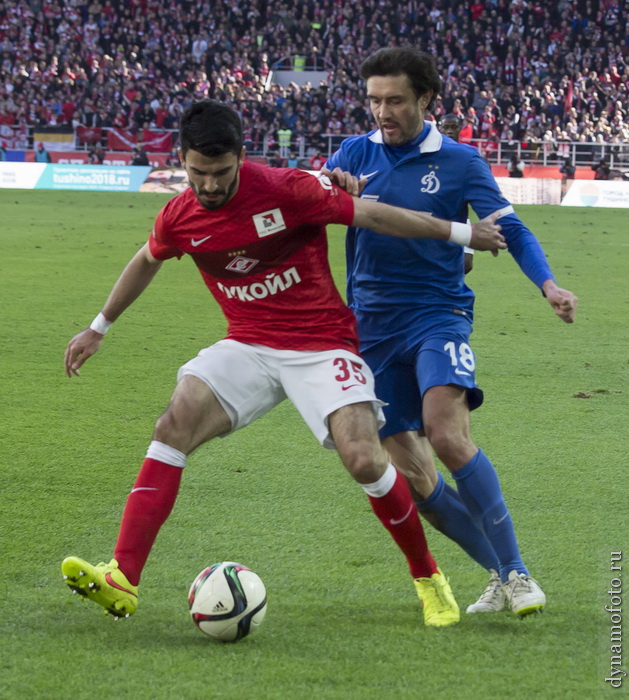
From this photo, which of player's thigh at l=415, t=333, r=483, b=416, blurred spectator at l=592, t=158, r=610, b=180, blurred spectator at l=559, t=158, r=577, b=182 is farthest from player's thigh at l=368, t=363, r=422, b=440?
blurred spectator at l=592, t=158, r=610, b=180

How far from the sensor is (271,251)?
374 centimetres

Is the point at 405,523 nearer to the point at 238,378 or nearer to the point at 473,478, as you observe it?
the point at 473,478

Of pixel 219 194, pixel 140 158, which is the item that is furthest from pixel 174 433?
pixel 140 158

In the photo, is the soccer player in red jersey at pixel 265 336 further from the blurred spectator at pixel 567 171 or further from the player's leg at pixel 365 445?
the blurred spectator at pixel 567 171

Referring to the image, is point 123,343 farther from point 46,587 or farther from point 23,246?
point 23,246

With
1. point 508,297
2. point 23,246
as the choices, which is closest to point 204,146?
point 508,297

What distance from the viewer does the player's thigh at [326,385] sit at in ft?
11.8

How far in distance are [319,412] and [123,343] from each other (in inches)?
222

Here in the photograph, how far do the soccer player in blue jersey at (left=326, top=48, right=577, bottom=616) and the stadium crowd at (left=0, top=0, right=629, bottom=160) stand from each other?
25.4 meters

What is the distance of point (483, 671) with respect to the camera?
3.11 meters

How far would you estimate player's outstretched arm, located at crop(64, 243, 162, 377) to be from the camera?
397 centimetres

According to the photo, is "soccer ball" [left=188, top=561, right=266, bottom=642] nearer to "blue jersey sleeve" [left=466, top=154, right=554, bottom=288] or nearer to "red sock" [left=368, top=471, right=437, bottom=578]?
"red sock" [left=368, top=471, right=437, bottom=578]

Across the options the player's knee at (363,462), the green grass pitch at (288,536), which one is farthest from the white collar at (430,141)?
the green grass pitch at (288,536)

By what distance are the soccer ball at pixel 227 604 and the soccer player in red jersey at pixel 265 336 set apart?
9.2 inches
